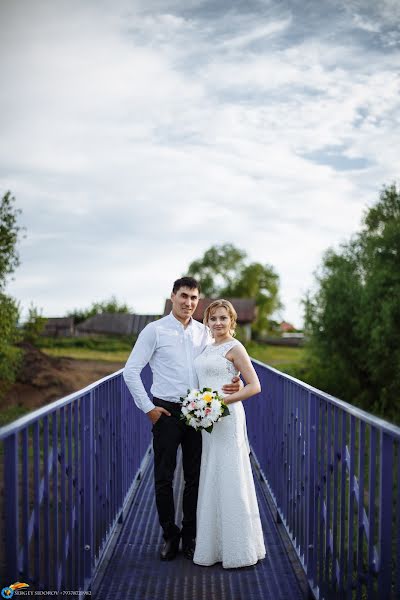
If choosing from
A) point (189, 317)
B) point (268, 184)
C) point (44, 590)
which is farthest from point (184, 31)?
point (268, 184)

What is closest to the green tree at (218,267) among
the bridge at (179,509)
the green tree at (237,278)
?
the green tree at (237,278)

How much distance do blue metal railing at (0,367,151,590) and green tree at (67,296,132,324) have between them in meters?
91.3

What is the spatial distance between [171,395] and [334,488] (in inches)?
58.2

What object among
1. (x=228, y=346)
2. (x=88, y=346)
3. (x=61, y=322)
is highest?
(x=61, y=322)

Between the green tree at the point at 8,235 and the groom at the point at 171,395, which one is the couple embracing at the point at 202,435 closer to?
the groom at the point at 171,395

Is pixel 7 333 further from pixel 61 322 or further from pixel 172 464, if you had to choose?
pixel 61 322

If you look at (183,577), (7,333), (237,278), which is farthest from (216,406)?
(237,278)

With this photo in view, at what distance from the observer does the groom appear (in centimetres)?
464

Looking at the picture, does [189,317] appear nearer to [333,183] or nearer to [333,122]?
[333,122]

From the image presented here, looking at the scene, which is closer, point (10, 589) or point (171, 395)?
point (10, 589)

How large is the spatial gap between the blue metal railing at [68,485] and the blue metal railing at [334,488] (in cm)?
136

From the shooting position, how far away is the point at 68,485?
350 centimetres

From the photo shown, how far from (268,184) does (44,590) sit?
4722cm

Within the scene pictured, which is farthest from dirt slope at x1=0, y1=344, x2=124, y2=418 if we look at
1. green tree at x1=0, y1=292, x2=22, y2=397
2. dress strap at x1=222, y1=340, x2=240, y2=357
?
dress strap at x1=222, y1=340, x2=240, y2=357
